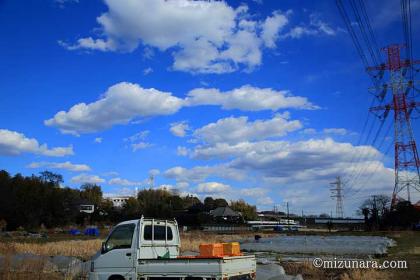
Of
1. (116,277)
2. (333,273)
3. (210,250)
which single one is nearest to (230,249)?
(210,250)

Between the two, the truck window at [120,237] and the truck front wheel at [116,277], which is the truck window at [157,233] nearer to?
the truck window at [120,237]

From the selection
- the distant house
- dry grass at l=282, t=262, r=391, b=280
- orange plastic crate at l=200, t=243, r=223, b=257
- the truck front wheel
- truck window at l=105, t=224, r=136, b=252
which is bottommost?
dry grass at l=282, t=262, r=391, b=280

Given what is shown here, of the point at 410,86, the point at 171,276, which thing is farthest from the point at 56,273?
the point at 410,86

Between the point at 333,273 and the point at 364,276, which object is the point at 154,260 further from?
the point at 333,273

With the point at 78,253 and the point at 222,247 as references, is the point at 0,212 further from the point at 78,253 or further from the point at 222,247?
the point at 222,247

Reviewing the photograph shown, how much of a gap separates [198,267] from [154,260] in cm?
148

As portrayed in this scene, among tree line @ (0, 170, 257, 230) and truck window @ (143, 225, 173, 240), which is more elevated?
tree line @ (0, 170, 257, 230)

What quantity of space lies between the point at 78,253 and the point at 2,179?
92.4m

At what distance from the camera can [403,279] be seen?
58.5 feet

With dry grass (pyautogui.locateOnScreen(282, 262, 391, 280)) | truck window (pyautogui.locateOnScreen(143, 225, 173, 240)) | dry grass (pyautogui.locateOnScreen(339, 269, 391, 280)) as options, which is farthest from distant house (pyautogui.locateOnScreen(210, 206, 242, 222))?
truck window (pyautogui.locateOnScreen(143, 225, 173, 240))

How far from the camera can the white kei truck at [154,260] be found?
10.9 metres

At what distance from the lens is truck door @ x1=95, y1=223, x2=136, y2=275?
12.4m

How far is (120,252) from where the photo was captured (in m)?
12.7

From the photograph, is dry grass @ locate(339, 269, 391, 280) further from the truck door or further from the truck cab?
the truck door
